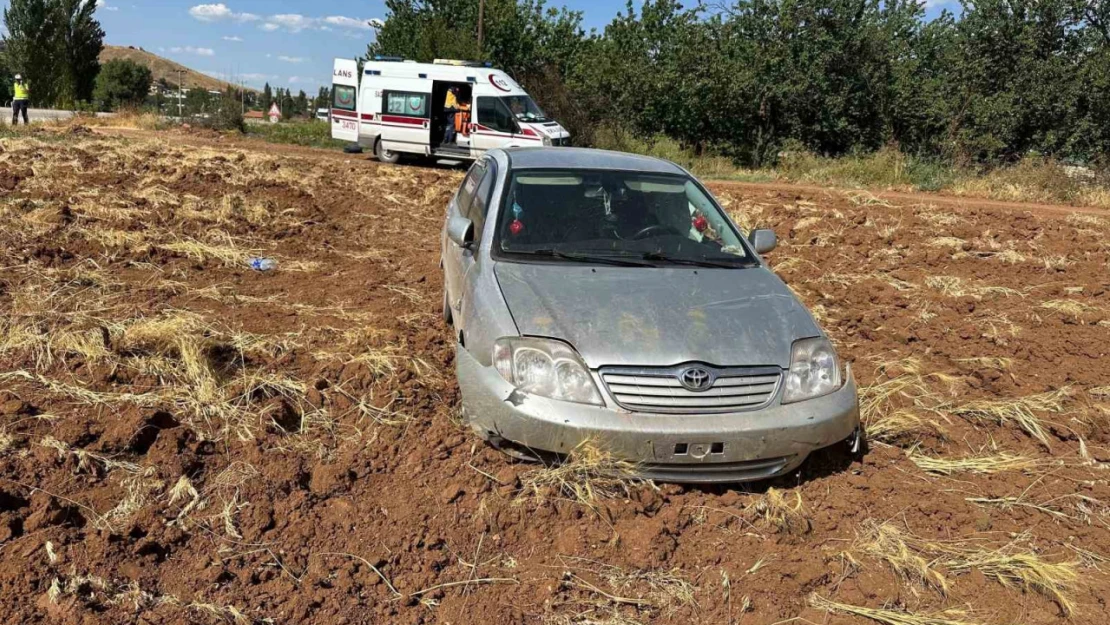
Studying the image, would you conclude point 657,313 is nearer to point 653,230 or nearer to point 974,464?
point 653,230

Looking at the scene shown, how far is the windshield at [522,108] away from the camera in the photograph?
19594mm

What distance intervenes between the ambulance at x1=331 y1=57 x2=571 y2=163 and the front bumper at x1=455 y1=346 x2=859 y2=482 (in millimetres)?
15842

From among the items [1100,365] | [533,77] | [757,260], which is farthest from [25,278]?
[533,77]

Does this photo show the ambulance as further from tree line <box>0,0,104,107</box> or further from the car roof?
tree line <box>0,0,104,107</box>

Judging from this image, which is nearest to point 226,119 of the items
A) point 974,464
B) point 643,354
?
point 643,354

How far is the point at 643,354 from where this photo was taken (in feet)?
11.7

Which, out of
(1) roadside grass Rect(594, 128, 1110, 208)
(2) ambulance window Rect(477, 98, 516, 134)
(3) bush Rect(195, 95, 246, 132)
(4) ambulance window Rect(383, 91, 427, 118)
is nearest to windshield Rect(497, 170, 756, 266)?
(2) ambulance window Rect(477, 98, 516, 134)

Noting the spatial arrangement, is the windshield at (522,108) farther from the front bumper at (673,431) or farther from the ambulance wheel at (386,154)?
the front bumper at (673,431)

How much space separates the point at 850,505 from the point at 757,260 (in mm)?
1655

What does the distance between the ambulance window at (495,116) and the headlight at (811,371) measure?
16453mm

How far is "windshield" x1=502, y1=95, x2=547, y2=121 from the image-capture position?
19.6 metres

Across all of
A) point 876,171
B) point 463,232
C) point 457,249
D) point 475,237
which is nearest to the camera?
point 463,232

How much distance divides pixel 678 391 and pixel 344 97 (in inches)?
875

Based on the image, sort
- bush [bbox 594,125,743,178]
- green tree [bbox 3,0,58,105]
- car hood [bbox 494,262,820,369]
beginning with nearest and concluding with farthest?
car hood [bbox 494,262,820,369], bush [bbox 594,125,743,178], green tree [bbox 3,0,58,105]
